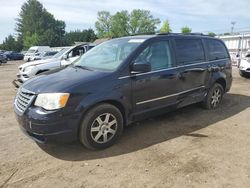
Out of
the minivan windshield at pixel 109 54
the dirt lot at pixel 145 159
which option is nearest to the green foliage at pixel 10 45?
the dirt lot at pixel 145 159

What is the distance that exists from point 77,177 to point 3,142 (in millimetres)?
1815

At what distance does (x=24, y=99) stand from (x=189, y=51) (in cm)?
339

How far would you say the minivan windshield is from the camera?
4055 mm

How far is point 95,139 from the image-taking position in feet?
12.0

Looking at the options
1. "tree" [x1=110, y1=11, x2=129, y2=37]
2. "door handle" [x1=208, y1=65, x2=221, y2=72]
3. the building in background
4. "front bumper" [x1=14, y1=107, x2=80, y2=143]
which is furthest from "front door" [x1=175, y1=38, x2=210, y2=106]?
"tree" [x1=110, y1=11, x2=129, y2=37]

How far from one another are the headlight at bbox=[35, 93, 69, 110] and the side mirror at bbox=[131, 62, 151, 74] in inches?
47.3

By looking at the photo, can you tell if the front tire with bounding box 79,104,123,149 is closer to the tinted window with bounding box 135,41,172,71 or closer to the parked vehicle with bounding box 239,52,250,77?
the tinted window with bounding box 135,41,172,71

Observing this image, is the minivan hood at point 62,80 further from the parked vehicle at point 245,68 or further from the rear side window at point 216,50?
the parked vehicle at point 245,68

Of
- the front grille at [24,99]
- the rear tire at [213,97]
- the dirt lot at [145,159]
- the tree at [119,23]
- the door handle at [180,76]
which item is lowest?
the dirt lot at [145,159]

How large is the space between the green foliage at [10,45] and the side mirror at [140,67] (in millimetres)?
70258

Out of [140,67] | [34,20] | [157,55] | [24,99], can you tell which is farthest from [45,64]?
[34,20]

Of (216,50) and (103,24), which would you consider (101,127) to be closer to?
(216,50)

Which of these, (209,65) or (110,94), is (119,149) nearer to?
(110,94)

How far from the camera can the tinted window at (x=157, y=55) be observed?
4172mm
